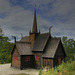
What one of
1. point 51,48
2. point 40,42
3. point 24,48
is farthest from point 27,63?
point 51,48

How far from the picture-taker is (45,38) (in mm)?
23234

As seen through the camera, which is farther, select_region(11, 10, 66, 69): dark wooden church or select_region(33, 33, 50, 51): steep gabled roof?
select_region(33, 33, 50, 51): steep gabled roof

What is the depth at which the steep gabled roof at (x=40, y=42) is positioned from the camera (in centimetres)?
2220

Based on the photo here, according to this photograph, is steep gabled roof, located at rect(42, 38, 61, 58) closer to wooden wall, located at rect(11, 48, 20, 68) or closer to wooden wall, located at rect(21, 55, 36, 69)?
wooden wall, located at rect(21, 55, 36, 69)

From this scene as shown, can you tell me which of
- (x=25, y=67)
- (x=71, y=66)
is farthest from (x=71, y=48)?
(x=71, y=66)

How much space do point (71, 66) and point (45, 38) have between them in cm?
1577

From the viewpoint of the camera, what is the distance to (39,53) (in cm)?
2206

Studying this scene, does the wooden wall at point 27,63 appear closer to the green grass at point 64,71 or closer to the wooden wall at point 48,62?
the wooden wall at point 48,62

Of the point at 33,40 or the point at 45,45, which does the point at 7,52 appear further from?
the point at 45,45

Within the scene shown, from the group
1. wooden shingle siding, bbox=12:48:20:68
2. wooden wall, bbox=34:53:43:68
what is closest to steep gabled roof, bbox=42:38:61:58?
wooden wall, bbox=34:53:43:68

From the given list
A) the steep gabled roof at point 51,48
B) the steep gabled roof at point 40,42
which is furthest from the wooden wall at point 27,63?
the steep gabled roof at point 51,48

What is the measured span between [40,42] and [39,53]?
109 inches

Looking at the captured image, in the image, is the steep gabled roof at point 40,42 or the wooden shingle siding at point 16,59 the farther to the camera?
the wooden shingle siding at point 16,59

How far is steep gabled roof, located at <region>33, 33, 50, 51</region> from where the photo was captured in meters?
22.2
